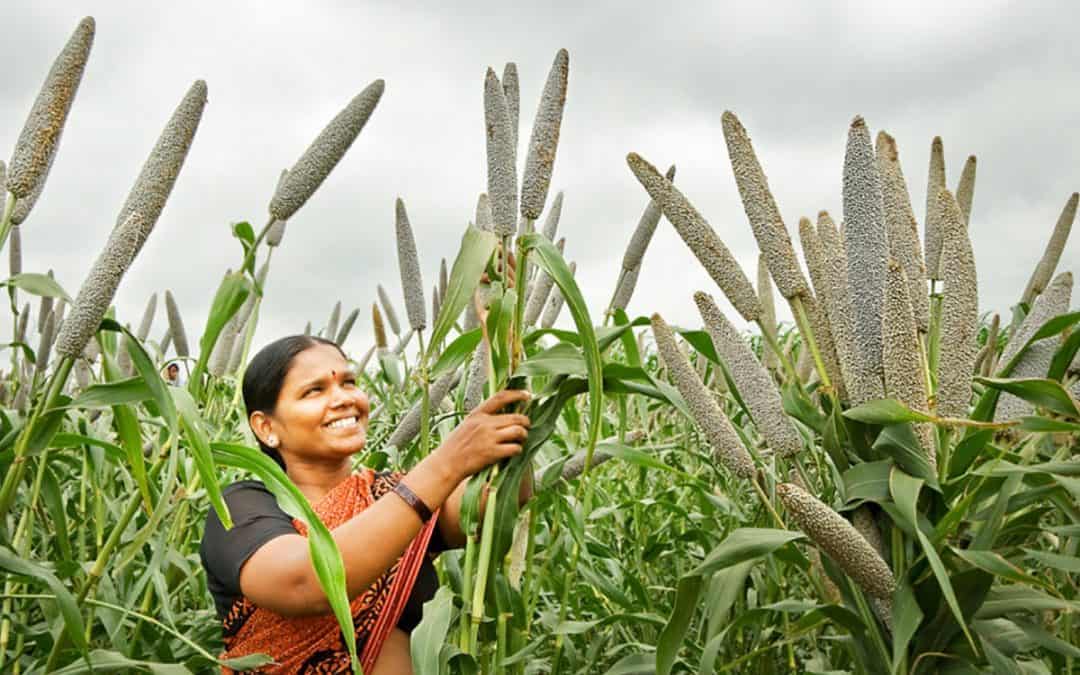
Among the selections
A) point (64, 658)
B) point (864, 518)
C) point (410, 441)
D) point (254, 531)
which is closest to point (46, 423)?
point (254, 531)

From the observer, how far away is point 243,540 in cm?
245

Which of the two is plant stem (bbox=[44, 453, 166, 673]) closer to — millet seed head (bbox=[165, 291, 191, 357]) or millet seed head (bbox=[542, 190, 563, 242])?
millet seed head (bbox=[542, 190, 563, 242])

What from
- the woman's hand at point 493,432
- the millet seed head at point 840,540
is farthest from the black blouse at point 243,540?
the millet seed head at point 840,540

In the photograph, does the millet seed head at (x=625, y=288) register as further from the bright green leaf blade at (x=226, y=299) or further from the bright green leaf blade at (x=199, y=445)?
the bright green leaf blade at (x=199, y=445)

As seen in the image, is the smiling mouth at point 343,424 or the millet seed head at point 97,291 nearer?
the millet seed head at point 97,291

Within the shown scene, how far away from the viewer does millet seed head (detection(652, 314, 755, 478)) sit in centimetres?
182

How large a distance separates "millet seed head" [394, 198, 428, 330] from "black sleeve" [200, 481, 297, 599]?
0.55 metres

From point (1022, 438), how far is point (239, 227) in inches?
68.1

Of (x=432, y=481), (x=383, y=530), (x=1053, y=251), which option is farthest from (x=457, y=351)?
(x=1053, y=251)

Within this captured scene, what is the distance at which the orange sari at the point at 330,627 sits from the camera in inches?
103

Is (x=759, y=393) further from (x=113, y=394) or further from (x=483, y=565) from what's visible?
(x=113, y=394)

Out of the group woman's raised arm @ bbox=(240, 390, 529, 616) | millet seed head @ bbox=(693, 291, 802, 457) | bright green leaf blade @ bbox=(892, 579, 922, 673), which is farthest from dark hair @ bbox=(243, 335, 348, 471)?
bright green leaf blade @ bbox=(892, 579, 922, 673)

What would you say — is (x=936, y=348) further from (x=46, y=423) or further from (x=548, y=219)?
(x=46, y=423)

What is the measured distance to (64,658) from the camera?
284 cm
